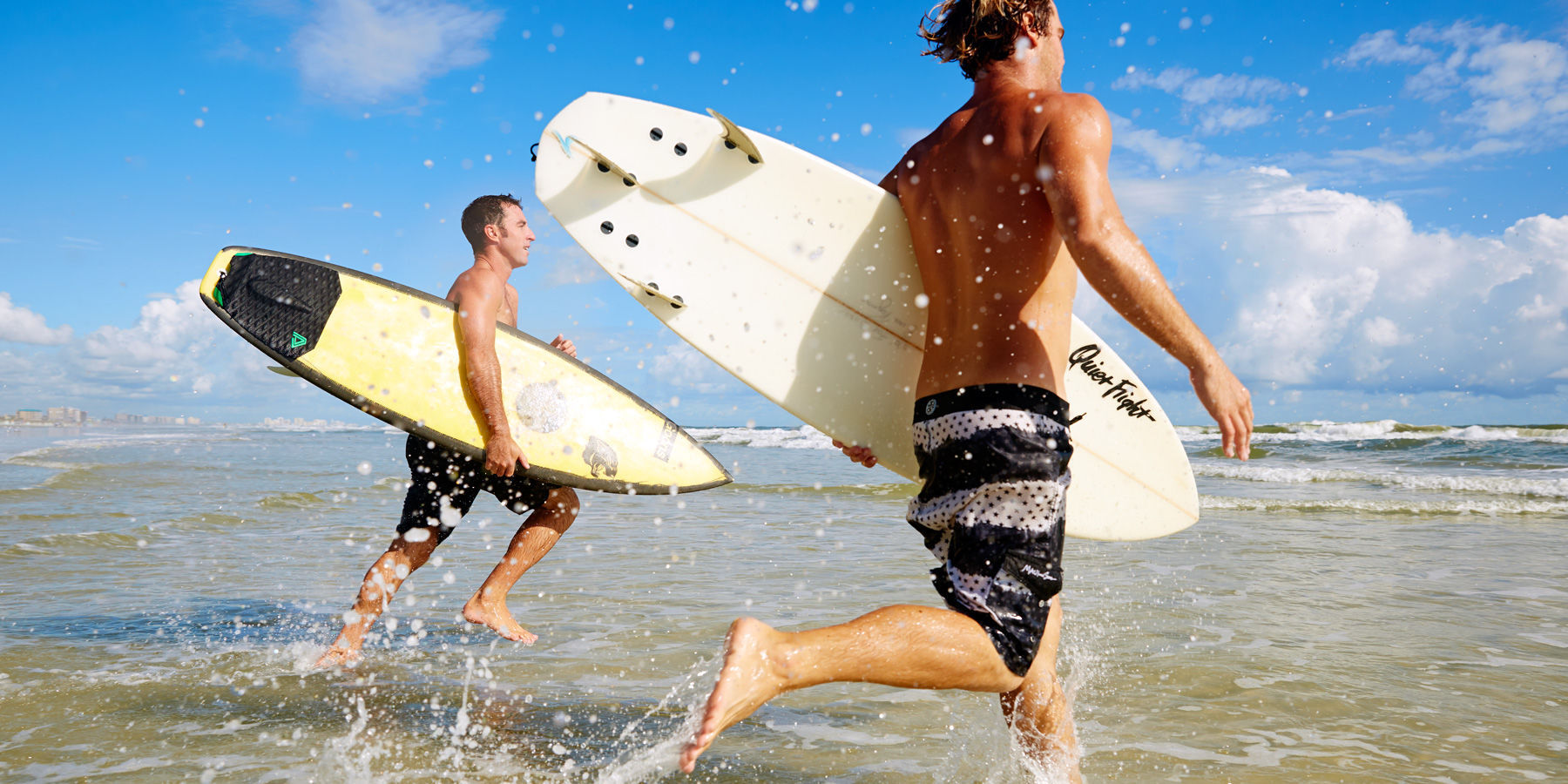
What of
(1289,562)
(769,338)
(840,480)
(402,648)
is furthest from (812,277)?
(840,480)

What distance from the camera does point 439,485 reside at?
3.52 m

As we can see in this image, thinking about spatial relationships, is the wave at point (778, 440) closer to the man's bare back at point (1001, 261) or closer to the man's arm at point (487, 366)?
the man's arm at point (487, 366)

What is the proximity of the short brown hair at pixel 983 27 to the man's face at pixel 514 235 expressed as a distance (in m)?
2.10

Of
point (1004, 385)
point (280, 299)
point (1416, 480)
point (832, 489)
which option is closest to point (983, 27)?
point (1004, 385)

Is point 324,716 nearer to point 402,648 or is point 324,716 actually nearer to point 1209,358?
point 402,648

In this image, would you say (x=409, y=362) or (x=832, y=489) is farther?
(x=832, y=489)

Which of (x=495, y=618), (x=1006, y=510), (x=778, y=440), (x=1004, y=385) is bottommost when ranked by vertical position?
(x=495, y=618)

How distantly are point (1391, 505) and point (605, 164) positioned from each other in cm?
884

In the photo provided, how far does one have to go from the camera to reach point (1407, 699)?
283cm

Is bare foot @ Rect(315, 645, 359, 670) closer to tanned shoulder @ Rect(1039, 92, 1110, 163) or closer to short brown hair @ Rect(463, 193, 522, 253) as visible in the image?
short brown hair @ Rect(463, 193, 522, 253)

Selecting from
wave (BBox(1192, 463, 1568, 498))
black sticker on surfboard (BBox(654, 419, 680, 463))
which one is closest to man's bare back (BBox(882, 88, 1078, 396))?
black sticker on surfboard (BBox(654, 419, 680, 463))

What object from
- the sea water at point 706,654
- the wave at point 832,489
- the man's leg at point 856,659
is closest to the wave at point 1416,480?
the sea water at point 706,654

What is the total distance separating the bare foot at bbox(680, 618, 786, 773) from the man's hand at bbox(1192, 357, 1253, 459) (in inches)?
38.5

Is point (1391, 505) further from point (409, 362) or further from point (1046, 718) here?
point (409, 362)
